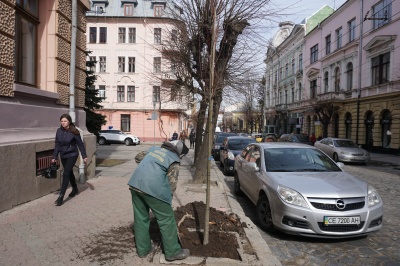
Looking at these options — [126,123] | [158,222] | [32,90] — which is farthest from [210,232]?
[126,123]

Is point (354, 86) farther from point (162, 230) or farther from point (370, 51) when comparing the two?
point (162, 230)

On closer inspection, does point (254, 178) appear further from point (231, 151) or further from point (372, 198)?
point (231, 151)

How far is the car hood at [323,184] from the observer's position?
177 inches

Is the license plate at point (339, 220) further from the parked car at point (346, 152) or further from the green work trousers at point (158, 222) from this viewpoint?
the parked car at point (346, 152)

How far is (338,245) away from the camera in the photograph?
4543mm

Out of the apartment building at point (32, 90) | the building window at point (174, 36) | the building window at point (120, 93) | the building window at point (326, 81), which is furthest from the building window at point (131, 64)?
the building window at point (174, 36)

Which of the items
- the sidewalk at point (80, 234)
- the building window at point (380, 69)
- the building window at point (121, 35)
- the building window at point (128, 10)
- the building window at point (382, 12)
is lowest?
the sidewalk at point (80, 234)

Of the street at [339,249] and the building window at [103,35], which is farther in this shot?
the building window at [103,35]

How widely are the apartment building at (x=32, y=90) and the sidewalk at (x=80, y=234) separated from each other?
1.82 feet

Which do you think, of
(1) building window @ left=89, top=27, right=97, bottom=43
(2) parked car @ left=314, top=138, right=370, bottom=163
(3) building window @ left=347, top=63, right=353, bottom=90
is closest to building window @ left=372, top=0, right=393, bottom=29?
(3) building window @ left=347, top=63, right=353, bottom=90

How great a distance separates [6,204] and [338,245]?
5386 mm

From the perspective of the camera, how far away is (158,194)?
3.30m

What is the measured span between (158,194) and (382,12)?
1171 inches

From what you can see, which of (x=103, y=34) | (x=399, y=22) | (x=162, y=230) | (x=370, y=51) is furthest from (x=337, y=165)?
(x=103, y=34)
